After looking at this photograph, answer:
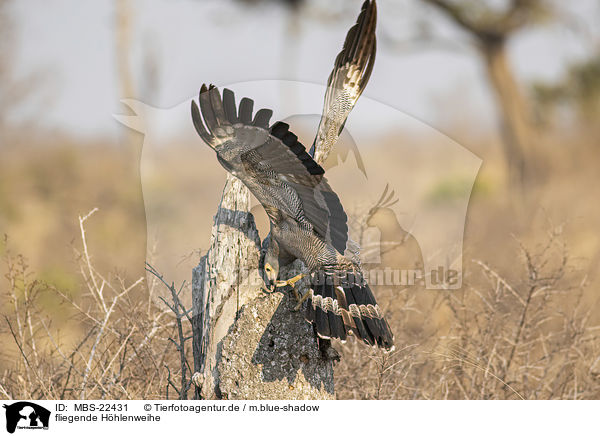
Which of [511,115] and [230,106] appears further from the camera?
[511,115]

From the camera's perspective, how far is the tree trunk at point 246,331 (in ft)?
6.51

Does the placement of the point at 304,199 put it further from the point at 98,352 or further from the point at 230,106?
the point at 98,352

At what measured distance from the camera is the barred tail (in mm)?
1838

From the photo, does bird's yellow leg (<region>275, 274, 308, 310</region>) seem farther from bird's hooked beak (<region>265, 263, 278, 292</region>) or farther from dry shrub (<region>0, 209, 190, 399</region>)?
dry shrub (<region>0, 209, 190, 399</region>)

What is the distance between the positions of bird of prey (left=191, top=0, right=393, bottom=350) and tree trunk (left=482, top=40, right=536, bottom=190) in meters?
8.80

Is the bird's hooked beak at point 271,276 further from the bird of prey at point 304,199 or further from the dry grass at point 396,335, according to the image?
the dry grass at point 396,335

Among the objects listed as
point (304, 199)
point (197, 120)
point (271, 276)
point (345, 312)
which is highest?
point (197, 120)

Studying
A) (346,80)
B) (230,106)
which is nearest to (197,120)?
(230,106)

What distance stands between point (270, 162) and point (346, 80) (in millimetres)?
592

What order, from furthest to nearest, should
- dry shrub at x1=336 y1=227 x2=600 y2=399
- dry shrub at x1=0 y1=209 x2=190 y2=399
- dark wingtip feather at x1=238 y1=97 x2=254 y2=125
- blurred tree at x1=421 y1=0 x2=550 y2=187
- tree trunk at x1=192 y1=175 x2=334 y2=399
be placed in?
blurred tree at x1=421 y1=0 x2=550 y2=187 → dry shrub at x1=336 y1=227 x2=600 y2=399 → dry shrub at x1=0 y1=209 x2=190 y2=399 → tree trunk at x1=192 y1=175 x2=334 y2=399 → dark wingtip feather at x1=238 y1=97 x2=254 y2=125

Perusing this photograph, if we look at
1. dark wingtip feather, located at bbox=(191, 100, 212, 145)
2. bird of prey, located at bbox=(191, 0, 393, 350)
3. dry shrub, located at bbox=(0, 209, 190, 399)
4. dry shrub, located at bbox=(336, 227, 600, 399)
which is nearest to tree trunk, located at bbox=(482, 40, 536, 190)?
dry shrub, located at bbox=(336, 227, 600, 399)

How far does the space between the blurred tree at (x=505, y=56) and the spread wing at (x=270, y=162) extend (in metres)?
8.77

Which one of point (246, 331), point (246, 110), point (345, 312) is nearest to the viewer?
point (246, 110)

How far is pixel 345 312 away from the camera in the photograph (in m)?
1.85
